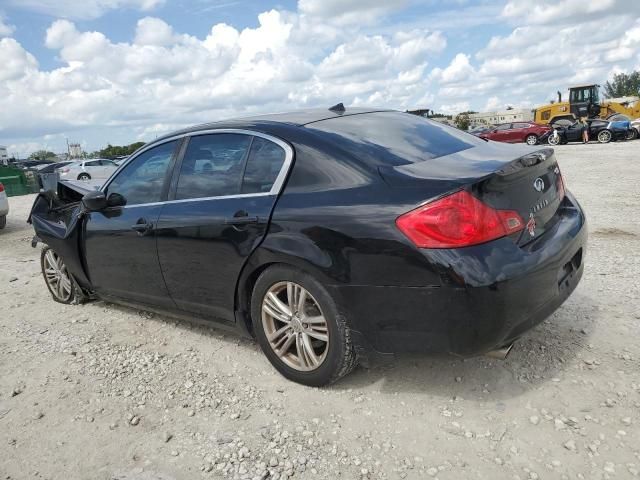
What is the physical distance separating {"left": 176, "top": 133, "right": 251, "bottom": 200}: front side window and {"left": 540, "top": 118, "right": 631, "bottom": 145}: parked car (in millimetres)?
26461

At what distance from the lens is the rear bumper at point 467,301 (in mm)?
2352

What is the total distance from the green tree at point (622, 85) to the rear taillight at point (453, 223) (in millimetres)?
124799

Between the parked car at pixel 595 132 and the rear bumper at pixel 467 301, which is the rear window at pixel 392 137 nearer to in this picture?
the rear bumper at pixel 467 301

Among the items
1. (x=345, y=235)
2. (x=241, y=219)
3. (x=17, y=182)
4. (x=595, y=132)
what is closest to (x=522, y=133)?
(x=595, y=132)

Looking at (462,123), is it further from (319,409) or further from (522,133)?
(319,409)

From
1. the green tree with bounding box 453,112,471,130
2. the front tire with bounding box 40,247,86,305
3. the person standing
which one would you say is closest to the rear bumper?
the front tire with bounding box 40,247,86,305

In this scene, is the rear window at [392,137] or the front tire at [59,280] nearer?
the rear window at [392,137]

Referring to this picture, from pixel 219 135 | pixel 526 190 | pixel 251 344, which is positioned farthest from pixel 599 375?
pixel 219 135

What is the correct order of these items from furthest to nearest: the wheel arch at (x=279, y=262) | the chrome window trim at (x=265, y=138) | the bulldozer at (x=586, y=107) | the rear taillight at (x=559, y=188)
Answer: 1. the bulldozer at (x=586, y=107)
2. the rear taillight at (x=559, y=188)
3. the chrome window trim at (x=265, y=138)
4. the wheel arch at (x=279, y=262)

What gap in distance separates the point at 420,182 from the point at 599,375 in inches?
62.2

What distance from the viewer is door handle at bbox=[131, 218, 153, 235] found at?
368 cm

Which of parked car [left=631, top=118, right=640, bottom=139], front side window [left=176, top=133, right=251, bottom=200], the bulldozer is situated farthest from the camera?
the bulldozer

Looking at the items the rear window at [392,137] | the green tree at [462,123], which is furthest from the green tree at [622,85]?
the rear window at [392,137]

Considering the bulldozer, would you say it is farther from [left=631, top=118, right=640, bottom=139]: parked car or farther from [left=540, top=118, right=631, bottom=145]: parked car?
[left=631, top=118, right=640, bottom=139]: parked car
